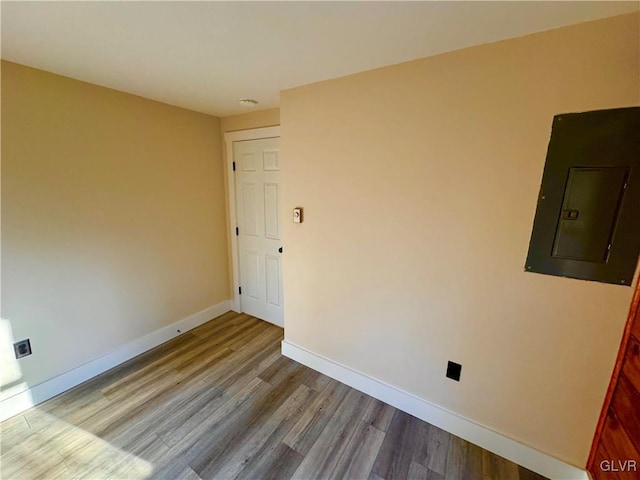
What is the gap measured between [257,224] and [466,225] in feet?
6.89

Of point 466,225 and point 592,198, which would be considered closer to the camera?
point 592,198

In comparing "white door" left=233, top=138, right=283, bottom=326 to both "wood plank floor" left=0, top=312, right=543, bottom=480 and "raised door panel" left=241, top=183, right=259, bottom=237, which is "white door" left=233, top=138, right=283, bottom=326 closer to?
"raised door panel" left=241, top=183, right=259, bottom=237

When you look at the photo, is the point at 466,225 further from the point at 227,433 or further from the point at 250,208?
the point at 250,208

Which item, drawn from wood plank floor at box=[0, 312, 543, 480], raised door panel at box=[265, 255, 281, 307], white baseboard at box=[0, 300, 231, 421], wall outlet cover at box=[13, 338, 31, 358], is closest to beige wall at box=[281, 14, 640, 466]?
wood plank floor at box=[0, 312, 543, 480]

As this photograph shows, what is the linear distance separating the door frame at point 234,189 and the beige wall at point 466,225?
59 centimetres

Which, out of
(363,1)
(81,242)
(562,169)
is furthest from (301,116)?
(81,242)

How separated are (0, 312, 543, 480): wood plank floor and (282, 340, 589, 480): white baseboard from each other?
0.05 meters

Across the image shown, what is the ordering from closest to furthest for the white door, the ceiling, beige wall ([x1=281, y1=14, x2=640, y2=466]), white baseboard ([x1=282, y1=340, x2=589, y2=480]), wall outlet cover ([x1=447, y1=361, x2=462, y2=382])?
the ceiling, beige wall ([x1=281, y1=14, x2=640, y2=466]), white baseboard ([x1=282, y1=340, x2=589, y2=480]), wall outlet cover ([x1=447, y1=361, x2=462, y2=382]), the white door

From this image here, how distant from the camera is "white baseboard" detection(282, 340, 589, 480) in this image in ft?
4.90

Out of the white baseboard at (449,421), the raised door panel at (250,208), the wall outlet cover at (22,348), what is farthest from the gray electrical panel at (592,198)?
the wall outlet cover at (22,348)

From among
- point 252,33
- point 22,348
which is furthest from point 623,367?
point 22,348

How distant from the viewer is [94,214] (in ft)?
6.96

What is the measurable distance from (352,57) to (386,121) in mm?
415

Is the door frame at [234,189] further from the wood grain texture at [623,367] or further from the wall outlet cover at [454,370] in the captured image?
the wood grain texture at [623,367]
